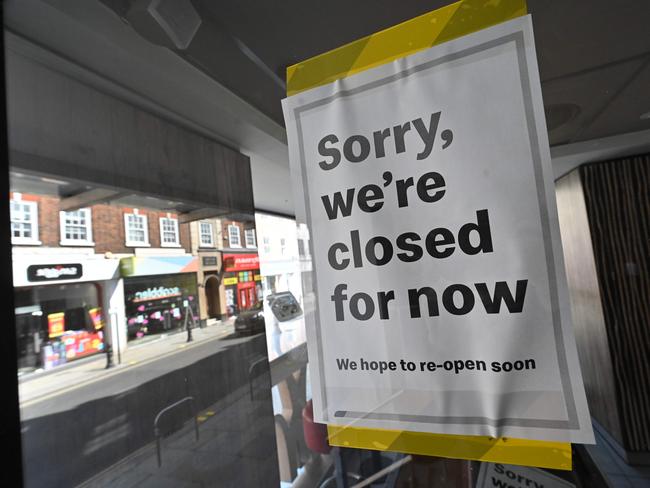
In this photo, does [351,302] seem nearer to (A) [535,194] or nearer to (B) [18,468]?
(A) [535,194]

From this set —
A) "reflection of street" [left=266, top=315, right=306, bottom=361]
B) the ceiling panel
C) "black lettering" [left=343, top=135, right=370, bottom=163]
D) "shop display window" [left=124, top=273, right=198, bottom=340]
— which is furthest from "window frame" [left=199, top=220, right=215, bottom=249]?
the ceiling panel

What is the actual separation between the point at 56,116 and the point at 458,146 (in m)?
1.10

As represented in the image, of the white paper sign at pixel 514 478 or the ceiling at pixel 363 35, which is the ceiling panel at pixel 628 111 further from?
the white paper sign at pixel 514 478

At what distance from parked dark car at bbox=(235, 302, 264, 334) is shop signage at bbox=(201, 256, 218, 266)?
0.76ft

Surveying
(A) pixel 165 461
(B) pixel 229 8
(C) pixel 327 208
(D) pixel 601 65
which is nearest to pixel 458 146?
(C) pixel 327 208

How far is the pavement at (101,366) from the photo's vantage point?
881 millimetres

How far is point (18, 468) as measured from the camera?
833 mm

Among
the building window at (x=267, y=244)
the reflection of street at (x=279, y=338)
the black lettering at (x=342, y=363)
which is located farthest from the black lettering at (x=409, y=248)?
the building window at (x=267, y=244)

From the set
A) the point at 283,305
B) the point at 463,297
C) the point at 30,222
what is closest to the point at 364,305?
the point at 463,297

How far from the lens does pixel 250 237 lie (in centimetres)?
137

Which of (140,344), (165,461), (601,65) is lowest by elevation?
(165,461)

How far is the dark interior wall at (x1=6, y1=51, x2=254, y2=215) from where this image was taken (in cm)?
91

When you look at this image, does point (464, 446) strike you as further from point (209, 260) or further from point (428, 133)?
point (209, 260)

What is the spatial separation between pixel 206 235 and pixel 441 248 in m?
0.98
